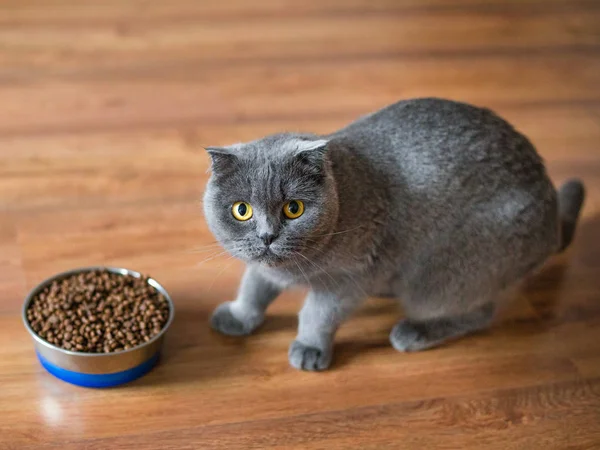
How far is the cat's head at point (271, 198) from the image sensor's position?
1416mm

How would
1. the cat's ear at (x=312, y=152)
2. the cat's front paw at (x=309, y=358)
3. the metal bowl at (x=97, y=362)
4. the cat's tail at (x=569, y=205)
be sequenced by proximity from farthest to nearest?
1. the cat's tail at (x=569, y=205)
2. the cat's front paw at (x=309, y=358)
3. the metal bowl at (x=97, y=362)
4. the cat's ear at (x=312, y=152)

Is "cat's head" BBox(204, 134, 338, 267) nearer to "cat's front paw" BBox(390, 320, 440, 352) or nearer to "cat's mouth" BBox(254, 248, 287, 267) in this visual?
"cat's mouth" BBox(254, 248, 287, 267)

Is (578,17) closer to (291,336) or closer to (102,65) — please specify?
(102,65)

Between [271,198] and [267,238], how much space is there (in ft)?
0.22

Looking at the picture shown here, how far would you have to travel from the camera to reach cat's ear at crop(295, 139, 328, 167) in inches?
55.5

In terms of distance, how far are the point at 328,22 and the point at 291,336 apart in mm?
1465

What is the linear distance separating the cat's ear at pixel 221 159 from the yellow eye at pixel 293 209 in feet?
0.37

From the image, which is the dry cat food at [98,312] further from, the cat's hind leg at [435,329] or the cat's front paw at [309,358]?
the cat's hind leg at [435,329]

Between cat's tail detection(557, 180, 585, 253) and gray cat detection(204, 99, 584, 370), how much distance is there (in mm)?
224

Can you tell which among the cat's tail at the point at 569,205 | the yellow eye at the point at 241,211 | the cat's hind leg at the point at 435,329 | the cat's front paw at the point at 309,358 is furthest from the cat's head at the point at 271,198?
the cat's tail at the point at 569,205

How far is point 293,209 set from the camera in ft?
4.73

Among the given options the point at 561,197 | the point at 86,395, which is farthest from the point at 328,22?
the point at 86,395

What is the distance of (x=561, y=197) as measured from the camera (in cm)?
195

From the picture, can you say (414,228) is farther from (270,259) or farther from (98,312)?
(98,312)
